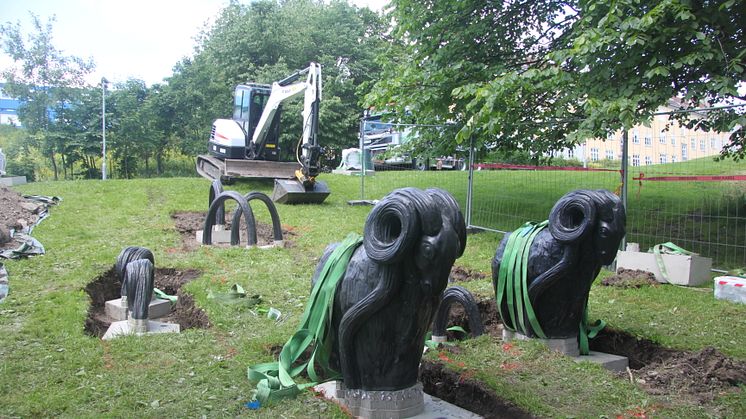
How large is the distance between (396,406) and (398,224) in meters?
1.15

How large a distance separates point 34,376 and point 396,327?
277 cm

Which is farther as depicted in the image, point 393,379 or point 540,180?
point 540,180

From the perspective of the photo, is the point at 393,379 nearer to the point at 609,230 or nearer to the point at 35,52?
the point at 609,230

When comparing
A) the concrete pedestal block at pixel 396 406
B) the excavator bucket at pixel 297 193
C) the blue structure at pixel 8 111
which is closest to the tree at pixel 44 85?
the blue structure at pixel 8 111

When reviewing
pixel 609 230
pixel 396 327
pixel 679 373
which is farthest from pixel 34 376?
pixel 679 373

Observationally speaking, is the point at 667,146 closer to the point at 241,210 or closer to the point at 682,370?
the point at 682,370

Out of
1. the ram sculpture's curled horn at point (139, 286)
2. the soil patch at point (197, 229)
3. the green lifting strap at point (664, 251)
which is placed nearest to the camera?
the ram sculpture's curled horn at point (139, 286)

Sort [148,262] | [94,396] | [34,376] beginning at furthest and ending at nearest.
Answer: [148,262] → [34,376] → [94,396]

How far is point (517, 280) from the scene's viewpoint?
5.18 m

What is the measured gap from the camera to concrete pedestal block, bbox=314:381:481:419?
3.63 metres

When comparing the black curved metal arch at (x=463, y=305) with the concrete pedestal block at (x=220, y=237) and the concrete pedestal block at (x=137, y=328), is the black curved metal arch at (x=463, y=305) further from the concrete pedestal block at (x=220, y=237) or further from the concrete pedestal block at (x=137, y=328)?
the concrete pedestal block at (x=220, y=237)

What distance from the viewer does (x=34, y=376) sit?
14.3 ft

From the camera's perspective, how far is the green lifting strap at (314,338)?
3781mm

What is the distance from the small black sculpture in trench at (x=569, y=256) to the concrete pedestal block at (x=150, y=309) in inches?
152
